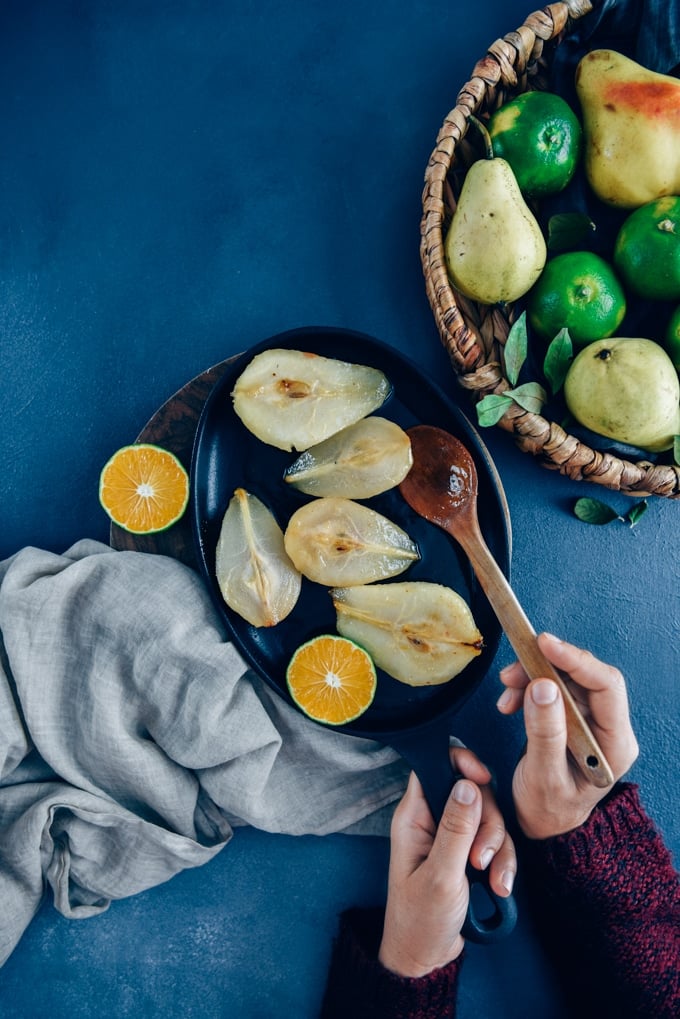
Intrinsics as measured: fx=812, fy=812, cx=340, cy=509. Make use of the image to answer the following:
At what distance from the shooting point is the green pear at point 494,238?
3.38 ft

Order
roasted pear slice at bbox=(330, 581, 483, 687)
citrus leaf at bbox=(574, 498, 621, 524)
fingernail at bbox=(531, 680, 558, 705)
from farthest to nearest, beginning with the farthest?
1. citrus leaf at bbox=(574, 498, 621, 524)
2. roasted pear slice at bbox=(330, 581, 483, 687)
3. fingernail at bbox=(531, 680, 558, 705)

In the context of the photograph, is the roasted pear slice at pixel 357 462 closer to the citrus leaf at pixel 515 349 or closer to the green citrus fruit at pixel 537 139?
the citrus leaf at pixel 515 349

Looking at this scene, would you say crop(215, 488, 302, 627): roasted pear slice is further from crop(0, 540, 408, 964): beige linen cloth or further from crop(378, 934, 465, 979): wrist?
crop(378, 934, 465, 979): wrist

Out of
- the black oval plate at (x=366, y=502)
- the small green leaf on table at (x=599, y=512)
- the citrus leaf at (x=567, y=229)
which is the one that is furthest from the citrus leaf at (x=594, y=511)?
the citrus leaf at (x=567, y=229)

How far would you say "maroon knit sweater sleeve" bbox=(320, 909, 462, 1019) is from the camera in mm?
1099

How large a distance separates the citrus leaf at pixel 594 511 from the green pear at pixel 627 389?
16 centimetres

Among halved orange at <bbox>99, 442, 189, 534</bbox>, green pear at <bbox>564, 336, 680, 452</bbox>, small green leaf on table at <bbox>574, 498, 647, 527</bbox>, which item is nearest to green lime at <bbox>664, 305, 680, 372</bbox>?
green pear at <bbox>564, 336, 680, 452</bbox>

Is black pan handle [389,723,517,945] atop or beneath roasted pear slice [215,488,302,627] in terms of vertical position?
beneath

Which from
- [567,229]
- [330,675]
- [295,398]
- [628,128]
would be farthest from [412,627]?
[628,128]

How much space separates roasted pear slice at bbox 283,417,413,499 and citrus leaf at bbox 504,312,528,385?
0.53ft

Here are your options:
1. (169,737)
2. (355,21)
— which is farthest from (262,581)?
(355,21)

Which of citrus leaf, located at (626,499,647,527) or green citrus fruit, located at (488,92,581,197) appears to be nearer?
green citrus fruit, located at (488,92,581,197)

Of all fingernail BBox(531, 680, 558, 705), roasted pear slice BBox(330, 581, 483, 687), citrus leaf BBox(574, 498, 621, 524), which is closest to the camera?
fingernail BBox(531, 680, 558, 705)

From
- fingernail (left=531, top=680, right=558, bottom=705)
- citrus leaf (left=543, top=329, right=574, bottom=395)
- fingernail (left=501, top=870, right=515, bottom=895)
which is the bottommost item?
fingernail (left=501, top=870, right=515, bottom=895)
